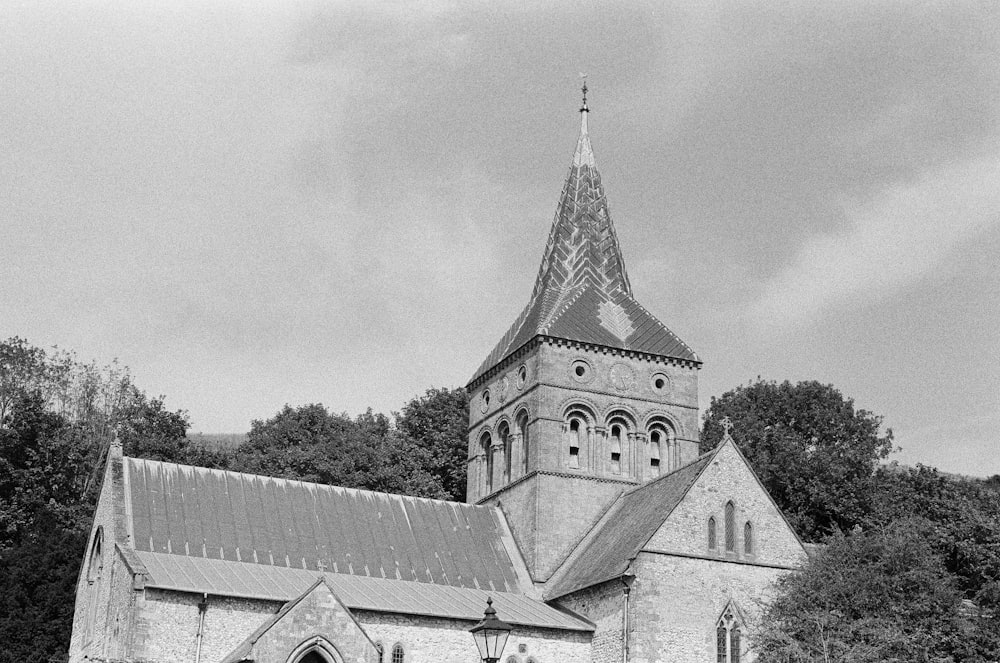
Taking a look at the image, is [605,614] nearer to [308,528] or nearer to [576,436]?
[576,436]

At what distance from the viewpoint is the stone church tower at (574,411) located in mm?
46938

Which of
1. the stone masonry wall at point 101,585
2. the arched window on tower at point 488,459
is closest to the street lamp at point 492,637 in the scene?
the stone masonry wall at point 101,585

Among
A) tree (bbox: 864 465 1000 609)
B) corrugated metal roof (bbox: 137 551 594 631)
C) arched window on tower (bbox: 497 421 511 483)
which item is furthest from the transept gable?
tree (bbox: 864 465 1000 609)

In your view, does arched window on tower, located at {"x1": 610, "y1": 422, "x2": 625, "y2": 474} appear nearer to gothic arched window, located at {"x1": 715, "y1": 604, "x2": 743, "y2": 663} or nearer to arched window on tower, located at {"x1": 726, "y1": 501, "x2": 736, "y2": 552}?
arched window on tower, located at {"x1": 726, "y1": 501, "x2": 736, "y2": 552}

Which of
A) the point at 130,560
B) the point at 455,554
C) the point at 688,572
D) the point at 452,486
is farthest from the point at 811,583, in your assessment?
the point at 452,486

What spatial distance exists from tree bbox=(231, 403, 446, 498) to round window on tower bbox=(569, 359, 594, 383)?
20294mm

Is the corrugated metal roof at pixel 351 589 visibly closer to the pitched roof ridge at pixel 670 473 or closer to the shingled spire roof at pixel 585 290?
the pitched roof ridge at pixel 670 473

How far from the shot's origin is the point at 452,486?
240 feet

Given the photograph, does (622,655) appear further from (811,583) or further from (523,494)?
(523,494)

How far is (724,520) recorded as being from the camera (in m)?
40.8

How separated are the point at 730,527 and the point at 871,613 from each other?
5060mm

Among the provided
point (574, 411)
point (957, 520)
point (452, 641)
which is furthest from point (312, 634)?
point (957, 520)

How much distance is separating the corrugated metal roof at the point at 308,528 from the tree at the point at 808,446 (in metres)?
23.1

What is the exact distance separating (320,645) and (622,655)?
8.70 m
